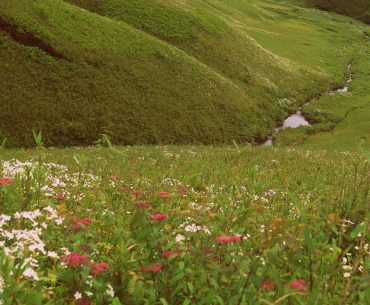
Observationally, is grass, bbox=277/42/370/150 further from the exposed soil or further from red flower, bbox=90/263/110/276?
red flower, bbox=90/263/110/276

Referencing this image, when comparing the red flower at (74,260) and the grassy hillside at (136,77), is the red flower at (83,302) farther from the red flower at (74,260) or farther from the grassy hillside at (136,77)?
the grassy hillside at (136,77)

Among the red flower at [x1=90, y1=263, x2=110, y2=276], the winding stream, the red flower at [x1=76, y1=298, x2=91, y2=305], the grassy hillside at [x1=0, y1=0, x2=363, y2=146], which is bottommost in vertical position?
the winding stream

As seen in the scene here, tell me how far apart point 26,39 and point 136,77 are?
44.3ft

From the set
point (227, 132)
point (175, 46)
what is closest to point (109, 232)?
point (227, 132)

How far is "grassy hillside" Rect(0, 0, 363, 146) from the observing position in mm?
44688

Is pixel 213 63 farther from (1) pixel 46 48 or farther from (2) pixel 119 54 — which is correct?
(1) pixel 46 48

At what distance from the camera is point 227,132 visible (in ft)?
189

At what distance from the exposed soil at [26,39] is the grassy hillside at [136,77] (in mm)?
138

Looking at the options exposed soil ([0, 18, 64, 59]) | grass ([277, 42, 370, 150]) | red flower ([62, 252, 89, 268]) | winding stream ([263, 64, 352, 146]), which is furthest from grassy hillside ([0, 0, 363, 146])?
red flower ([62, 252, 89, 268])

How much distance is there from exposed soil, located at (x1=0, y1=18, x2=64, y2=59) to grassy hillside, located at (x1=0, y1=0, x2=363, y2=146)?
14cm

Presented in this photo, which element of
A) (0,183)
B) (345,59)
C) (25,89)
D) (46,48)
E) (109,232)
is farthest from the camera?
(345,59)

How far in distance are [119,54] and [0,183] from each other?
52.0m

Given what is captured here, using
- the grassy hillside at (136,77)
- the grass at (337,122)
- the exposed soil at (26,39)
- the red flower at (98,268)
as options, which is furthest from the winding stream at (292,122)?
the red flower at (98,268)

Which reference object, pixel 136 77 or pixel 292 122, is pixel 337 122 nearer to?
pixel 292 122
